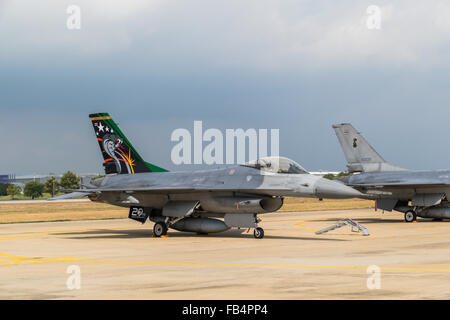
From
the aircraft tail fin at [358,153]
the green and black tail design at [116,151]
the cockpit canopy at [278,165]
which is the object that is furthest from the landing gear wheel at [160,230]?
the aircraft tail fin at [358,153]

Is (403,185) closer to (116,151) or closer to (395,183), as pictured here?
(395,183)

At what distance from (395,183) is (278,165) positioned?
1183 cm

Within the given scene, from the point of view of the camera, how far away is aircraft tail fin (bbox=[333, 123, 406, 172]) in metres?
33.0

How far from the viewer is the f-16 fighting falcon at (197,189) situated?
20391 millimetres

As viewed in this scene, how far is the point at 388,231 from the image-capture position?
24.5 m

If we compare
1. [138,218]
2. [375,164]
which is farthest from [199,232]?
[375,164]

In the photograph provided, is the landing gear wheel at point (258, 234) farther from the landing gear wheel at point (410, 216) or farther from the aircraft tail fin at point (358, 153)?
the aircraft tail fin at point (358, 153)

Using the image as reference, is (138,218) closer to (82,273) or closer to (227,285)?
(82,273)

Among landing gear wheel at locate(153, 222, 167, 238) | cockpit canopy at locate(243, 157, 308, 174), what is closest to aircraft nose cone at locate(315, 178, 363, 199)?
cockpit canopy at locate(243, 157, 308, 174)

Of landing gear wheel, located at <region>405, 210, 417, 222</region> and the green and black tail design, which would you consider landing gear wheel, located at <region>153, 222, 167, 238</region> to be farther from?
landing gear wheel, located at <region>405, 210, 417, 222</region>

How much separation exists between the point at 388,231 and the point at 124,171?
10.6m

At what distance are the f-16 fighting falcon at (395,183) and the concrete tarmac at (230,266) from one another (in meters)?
7.54

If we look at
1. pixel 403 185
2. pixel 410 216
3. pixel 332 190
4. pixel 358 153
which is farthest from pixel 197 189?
pixel 358 153

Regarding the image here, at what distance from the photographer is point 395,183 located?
30578 millimetres
